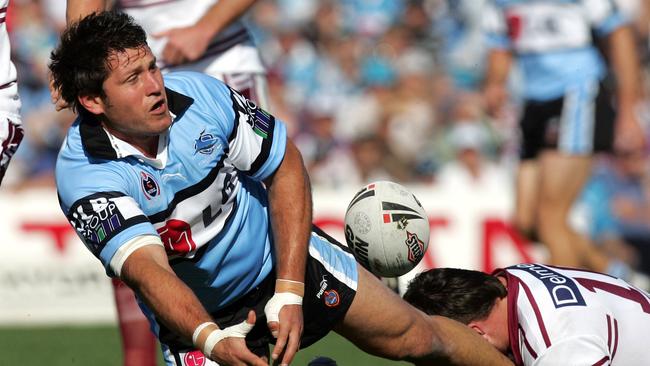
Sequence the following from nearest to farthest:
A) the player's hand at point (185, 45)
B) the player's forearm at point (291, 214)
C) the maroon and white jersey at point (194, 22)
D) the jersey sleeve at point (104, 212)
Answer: the jersey sleeve at point (104, 212), the player's forearm at point (291, 214), the player's hand at point (185, 45), the maroon and white jersey at point (194, 22)

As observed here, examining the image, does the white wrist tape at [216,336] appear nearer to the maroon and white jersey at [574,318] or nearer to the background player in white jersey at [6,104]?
the maroon and white jersey at [574,318]

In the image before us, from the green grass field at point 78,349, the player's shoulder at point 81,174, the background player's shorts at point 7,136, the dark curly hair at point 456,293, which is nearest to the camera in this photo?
the player's shoulder at point 81,174

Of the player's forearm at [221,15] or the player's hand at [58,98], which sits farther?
the player's forearm at [221,15]

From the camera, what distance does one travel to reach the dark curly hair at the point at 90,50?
13.5 feet

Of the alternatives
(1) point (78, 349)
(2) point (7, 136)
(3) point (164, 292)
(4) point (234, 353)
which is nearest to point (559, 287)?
(4) point (234, 353)

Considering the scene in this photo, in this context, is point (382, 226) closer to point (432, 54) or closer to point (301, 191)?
point (301, 191)

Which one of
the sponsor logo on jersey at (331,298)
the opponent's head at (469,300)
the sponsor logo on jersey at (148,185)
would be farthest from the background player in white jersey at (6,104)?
the opponent's head at (469,300)

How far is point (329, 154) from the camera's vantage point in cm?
1222

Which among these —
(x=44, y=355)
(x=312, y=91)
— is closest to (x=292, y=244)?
(x=44, y=355)

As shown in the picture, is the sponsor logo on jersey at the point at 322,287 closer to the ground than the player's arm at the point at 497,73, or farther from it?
farther from it

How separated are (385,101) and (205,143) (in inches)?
336

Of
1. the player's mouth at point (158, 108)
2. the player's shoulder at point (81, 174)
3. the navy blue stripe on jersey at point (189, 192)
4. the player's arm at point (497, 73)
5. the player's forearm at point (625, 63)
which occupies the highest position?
the player's mouth at point (158, 108)

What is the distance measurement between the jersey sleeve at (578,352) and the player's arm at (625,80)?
5.29m

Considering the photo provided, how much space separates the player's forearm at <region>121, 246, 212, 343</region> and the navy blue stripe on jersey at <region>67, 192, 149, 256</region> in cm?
12
